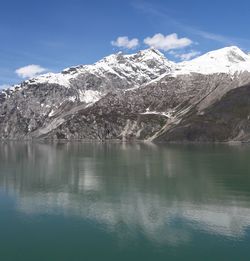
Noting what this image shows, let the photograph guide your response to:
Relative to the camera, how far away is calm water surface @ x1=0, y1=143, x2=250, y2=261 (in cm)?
5228

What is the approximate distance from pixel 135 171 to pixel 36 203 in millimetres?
55466

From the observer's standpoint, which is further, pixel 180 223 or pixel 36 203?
pixel 36 203

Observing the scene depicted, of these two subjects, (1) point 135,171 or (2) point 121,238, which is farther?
(1) point 135,171

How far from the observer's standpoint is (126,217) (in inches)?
2692

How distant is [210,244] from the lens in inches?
2137

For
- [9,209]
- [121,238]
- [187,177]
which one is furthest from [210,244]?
[187,177]

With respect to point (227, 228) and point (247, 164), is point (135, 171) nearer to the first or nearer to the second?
point (247, 164)

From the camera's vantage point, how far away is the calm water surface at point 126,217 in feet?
172

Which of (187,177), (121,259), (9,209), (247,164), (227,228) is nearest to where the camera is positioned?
(121,259)

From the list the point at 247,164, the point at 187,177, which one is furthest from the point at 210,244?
the point at 247,164

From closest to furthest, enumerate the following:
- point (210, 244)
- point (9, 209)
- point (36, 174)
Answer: point (210, 244)
point (9, 209)
point (36, 174)

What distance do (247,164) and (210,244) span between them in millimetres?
99897

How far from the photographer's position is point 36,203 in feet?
271

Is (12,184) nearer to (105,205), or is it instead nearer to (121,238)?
(105,205)
